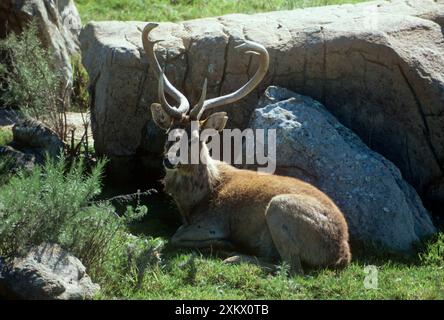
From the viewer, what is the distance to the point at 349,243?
1046cm

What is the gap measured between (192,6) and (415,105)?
759 centimetres

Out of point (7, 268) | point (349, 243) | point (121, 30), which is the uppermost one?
point (121, 30)

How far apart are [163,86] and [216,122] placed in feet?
2.66

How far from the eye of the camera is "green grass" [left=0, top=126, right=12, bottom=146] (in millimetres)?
12936

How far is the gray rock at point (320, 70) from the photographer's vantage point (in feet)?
37.2

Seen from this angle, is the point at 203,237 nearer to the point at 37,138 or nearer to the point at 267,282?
the point at 267,282

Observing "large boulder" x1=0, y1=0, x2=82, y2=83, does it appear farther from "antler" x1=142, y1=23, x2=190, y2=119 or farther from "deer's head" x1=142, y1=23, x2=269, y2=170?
"deer's head" x1=142, y1=23, x2=269, y2=170

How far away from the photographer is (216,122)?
35.1ft

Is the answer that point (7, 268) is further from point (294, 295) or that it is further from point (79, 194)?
point (294, 295)

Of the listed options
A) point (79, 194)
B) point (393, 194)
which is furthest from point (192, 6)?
point (79, 194)

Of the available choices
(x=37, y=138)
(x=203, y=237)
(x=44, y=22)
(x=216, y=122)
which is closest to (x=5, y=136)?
(x=37, y=138)

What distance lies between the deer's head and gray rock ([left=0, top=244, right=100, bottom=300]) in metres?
2.41

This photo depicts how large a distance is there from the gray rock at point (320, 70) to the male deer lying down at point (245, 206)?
783mm

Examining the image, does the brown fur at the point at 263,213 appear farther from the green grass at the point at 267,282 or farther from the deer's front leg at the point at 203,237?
the green grass at the point at 267,282
